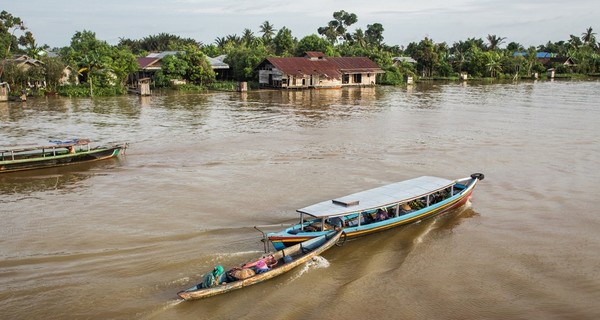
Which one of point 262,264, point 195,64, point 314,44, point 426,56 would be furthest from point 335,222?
point 426,56

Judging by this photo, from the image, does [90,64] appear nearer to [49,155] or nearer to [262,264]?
[49,155]

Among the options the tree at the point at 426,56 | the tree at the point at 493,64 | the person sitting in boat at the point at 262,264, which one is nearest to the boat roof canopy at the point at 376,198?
the person sitting in boat at the point at 262,264

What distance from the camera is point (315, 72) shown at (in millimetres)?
56125

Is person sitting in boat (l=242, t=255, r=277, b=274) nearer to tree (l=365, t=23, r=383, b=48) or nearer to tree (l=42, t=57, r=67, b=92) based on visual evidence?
tree (l=42, t=57, r=67, b=92)

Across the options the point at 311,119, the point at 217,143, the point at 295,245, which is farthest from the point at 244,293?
the point at 311,119

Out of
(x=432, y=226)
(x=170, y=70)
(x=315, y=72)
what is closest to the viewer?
(x=432, y=226)

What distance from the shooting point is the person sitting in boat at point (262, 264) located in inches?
432

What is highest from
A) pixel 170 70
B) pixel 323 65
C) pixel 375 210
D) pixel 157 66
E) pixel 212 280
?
pixel 323 65

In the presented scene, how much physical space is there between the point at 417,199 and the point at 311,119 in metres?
19.8

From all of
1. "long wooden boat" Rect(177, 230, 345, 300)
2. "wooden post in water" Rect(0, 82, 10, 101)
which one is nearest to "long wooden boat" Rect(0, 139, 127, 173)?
"long wooden boat" Rect(177, 230, 345, 300)

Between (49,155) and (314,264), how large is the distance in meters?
14.3

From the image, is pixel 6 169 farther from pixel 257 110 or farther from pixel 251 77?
pixel 251 77

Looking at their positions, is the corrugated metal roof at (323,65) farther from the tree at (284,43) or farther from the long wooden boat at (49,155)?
the long wooden boat at (49,155)

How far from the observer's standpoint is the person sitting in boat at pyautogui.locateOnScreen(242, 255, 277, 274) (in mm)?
10977
